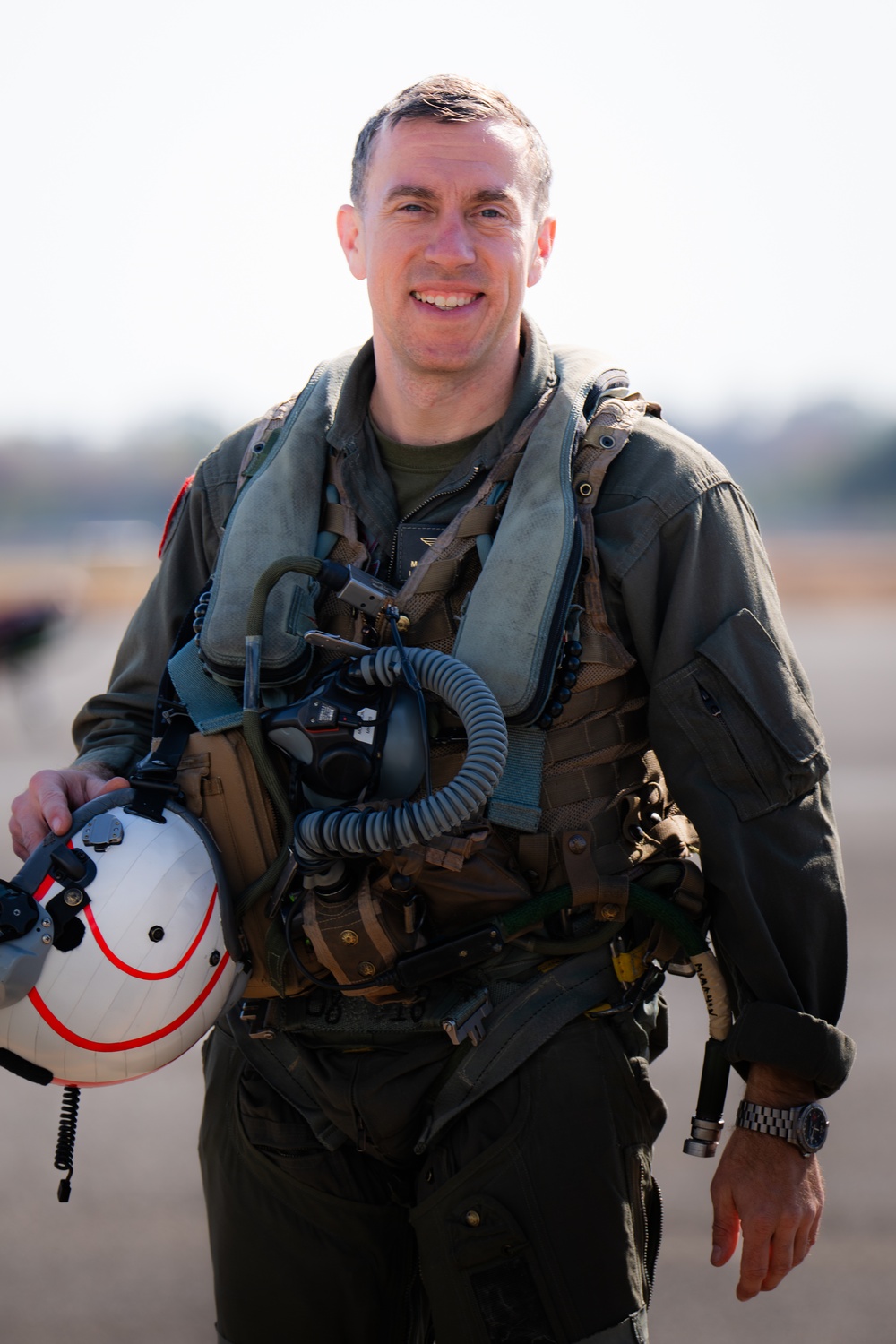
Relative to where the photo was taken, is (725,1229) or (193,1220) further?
(193,1220)

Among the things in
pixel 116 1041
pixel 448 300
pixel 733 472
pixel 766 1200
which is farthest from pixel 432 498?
pixel 733 472

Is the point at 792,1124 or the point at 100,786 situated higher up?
the point at 100,786

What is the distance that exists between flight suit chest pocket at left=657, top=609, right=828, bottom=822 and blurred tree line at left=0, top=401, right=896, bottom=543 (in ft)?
173

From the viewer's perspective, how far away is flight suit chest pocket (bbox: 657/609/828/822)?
214 cm

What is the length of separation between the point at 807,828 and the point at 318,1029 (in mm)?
901

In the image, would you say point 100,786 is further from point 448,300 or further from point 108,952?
point 448,300

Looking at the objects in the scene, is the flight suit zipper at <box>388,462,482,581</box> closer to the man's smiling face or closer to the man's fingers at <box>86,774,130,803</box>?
the man's smiling face

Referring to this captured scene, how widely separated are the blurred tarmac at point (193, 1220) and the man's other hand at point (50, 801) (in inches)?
31.1

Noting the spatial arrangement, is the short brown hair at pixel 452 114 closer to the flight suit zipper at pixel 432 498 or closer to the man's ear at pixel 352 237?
the man's ear at pixel 352 237

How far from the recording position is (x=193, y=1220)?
12.3 feet

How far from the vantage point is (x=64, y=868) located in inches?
82.7

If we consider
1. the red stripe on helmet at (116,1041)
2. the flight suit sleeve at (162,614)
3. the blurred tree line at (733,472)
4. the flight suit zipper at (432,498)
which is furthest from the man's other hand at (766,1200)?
the blurred tree line at (733,472)

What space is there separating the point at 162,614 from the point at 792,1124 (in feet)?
4.88

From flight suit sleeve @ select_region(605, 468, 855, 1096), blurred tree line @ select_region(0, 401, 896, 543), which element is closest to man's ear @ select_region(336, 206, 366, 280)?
flight suit sleeve @ select_region(605, 468, 855, 1096)
